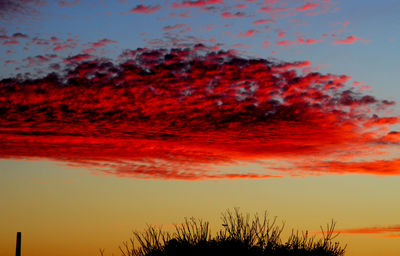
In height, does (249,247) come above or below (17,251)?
below

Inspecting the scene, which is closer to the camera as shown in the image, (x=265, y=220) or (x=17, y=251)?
(x=265, y=220)

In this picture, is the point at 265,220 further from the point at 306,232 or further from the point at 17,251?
the point at 17,251

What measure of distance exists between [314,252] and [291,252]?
117 centimetres

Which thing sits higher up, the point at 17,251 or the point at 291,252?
the point at 17,251

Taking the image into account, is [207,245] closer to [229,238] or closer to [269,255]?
[229,238]

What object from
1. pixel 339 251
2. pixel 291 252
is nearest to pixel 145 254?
pixel 291 252

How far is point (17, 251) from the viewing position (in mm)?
34406

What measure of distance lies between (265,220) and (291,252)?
1.93 metres

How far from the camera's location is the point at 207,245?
26578mm

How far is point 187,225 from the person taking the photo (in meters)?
27.0

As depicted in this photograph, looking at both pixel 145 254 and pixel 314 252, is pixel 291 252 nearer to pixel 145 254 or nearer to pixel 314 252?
pixel 314 252

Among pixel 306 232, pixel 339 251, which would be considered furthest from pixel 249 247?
pixel 339 251

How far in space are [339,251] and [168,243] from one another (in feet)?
25.5

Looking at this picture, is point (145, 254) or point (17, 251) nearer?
point (145, 254)
